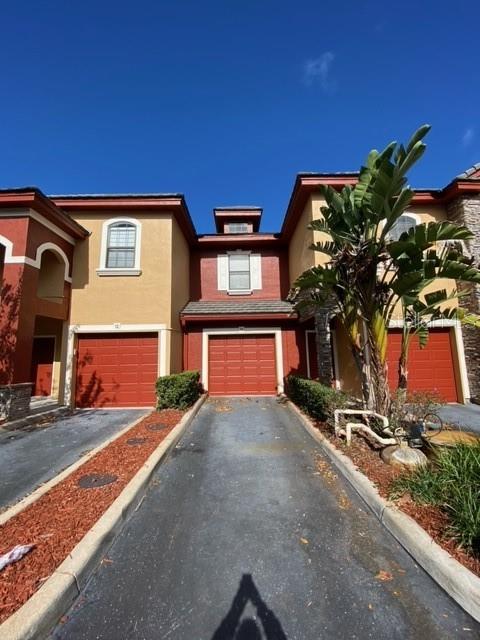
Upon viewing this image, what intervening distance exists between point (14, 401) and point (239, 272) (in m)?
10.3

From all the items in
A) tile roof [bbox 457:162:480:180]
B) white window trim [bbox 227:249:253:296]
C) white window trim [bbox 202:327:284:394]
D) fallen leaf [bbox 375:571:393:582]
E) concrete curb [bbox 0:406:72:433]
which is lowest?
fallen leaf [bbox 375:571:393:582]

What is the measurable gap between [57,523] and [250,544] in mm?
2320

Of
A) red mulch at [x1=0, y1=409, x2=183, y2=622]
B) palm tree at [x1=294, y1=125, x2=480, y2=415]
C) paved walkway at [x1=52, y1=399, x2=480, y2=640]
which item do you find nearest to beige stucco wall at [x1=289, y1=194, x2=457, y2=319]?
palm tree at [x1=294, y1=125, x2=480, y2=415]

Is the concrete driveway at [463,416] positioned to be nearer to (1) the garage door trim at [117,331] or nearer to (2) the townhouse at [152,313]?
(2) the townhouse at [152,313]

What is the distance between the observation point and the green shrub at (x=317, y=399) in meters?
6.69

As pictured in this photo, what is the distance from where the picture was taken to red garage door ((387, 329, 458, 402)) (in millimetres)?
10570

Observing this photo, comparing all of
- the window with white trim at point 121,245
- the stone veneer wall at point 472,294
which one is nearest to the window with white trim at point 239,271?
the window with white trim at point 121,245

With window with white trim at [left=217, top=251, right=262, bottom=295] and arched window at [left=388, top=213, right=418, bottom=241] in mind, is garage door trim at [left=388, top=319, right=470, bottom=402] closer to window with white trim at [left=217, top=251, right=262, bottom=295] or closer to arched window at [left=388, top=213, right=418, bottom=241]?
arched window at [left=388, top=213, right=418, bottom=241]

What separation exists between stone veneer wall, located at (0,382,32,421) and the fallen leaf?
9.55m

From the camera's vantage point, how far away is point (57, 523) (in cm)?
336

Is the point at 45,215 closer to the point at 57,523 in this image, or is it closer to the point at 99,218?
the point at 99,218

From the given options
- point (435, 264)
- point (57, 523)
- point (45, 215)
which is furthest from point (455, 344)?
point (45, 215)

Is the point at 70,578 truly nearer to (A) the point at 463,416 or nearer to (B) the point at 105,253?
(A) the point at 463,416

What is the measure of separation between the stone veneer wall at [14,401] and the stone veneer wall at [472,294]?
15.1 m
